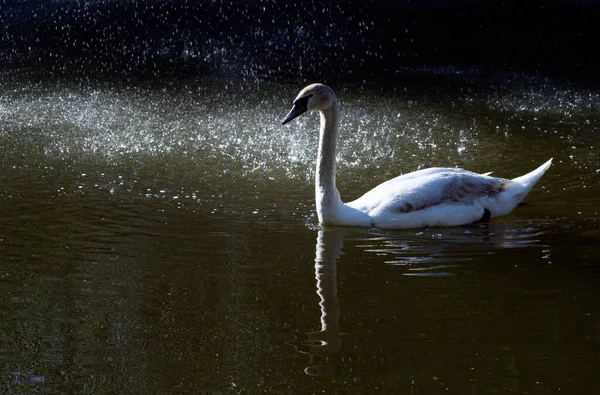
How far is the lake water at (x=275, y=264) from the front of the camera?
421 cm

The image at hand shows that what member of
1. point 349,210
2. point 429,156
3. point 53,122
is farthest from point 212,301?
point 53,122

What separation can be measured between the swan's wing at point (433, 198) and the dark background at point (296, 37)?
688 centimetres

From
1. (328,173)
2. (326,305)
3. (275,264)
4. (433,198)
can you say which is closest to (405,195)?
(433,198)

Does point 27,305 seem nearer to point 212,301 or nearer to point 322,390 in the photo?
point 212,301

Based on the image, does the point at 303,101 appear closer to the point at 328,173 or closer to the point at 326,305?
the point at 328,173

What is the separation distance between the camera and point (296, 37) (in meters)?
16.1

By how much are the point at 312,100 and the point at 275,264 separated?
160cm

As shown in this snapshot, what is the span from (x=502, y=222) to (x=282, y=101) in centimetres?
565

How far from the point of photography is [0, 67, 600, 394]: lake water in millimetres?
4207

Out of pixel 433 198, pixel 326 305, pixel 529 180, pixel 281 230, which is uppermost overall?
pixel 529 180

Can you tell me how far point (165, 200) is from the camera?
24.2 ft

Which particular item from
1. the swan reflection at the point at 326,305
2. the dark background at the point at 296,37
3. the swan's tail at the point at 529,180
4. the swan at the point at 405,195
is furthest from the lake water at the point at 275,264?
the dark background at the point at 296,37

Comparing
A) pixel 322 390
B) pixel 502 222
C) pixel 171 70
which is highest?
pixel 171 70

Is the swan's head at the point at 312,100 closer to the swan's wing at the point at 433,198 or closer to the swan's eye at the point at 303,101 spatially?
the swan's eye at the point at 303,101
